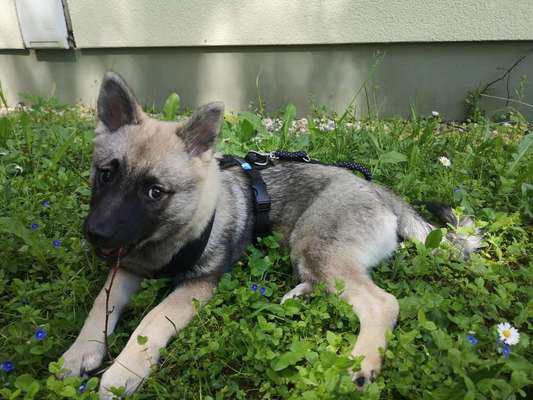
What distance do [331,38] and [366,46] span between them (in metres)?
0.44

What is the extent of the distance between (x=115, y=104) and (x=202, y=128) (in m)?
0.51

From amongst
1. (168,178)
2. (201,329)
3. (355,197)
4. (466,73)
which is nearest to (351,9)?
(466,73)

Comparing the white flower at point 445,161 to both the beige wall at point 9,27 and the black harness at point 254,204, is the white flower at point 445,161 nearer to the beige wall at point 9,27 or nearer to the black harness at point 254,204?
the black harness at point 254,204

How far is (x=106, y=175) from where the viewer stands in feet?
6.82

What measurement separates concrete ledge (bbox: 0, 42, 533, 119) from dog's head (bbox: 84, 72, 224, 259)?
323 cm

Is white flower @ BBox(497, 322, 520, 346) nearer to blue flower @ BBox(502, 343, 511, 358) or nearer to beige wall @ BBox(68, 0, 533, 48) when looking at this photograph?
blue flower @ BBox(502, 343, 511, 358)

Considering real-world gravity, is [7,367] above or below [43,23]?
below

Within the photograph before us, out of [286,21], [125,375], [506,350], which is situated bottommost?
[125,375]

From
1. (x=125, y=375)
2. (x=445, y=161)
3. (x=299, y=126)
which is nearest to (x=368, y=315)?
(x=125, y=375)

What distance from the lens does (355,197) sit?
2.61 metres

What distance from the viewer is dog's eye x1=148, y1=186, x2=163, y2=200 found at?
207 centimetres

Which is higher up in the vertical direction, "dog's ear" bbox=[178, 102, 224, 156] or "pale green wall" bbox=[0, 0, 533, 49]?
"pale green wall" bbox=[0, 0, 533, 49]

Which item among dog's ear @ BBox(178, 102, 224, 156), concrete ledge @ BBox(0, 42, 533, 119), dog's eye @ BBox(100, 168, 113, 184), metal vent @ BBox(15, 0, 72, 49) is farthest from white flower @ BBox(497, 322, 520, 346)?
metal vent @ BBox(15, 0, 72, 49)

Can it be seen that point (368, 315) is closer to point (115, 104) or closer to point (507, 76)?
point (115, 104)
